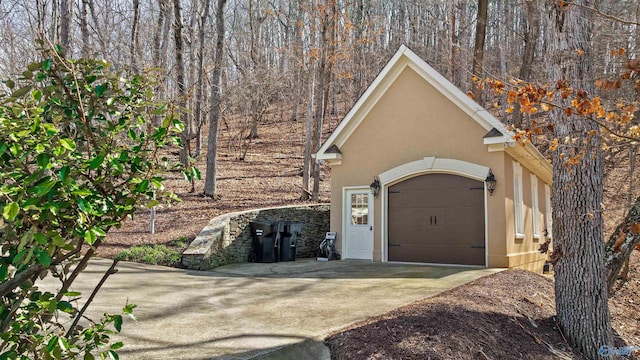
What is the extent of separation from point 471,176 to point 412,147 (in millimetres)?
1734

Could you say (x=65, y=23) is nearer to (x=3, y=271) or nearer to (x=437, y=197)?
(x=437, y=197)

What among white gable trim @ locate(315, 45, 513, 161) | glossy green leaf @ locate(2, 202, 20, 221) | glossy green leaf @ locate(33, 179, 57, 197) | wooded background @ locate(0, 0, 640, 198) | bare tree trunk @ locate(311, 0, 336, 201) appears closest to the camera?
glossy green leaf @ locate(2, 202, 20, 221)

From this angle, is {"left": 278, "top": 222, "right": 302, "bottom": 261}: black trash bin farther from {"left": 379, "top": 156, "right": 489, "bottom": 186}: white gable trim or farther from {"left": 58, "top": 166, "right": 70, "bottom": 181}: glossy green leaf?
{"left": 58, "top": 166, "right": 70, "bottom": 181}: glossy green leaf

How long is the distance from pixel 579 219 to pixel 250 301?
4637 millimetres

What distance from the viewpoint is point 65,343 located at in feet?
6.76

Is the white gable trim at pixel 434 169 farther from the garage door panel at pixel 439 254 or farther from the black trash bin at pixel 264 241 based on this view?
the black trash bin at pixel 264 241

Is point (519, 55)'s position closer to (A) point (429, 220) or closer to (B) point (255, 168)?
(B) point (255, 168)

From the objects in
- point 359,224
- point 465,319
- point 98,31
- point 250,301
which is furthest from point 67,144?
point 98,31

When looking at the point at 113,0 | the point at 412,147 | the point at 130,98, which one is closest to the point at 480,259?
the point at 412,147

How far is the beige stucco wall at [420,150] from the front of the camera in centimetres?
1067

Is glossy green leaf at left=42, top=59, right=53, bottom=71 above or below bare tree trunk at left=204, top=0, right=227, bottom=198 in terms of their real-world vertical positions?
below

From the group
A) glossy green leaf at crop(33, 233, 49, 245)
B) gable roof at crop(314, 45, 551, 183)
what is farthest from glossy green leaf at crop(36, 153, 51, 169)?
gable roof at crop(314, 45, 551, 183)

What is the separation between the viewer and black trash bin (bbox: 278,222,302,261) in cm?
1214

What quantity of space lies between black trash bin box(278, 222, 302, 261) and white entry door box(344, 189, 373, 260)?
1.45 m
